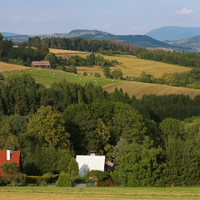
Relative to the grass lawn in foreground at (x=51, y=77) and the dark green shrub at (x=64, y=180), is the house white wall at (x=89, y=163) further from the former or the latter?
the grass lawn in foreground at (x=51, y=77)

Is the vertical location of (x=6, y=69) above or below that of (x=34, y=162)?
above

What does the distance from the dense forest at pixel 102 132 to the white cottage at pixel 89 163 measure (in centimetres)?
155

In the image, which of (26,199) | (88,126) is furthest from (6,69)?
(26,199)

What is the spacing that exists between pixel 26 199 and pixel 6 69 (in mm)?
99357

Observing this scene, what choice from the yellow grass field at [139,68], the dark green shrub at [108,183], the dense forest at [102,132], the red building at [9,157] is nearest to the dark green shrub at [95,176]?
the dark green shrub at [108,183]

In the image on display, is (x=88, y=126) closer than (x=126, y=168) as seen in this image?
No

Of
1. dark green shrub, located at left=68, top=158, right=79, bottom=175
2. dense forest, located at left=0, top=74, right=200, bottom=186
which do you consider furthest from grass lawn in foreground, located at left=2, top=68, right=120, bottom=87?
dark green shrub, located at left=68, top=158, right=79, bottom=175

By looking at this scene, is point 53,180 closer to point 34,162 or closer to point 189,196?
point 34,162

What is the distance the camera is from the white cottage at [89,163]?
44688 mm

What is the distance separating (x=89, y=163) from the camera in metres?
46.0

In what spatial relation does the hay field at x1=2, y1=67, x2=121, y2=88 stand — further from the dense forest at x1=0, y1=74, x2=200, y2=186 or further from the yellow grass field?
the yellow grass field

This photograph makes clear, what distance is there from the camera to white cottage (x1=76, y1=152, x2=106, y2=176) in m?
44.7

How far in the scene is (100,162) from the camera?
4541 centimetres

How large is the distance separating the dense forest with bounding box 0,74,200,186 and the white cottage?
1.55 metres
